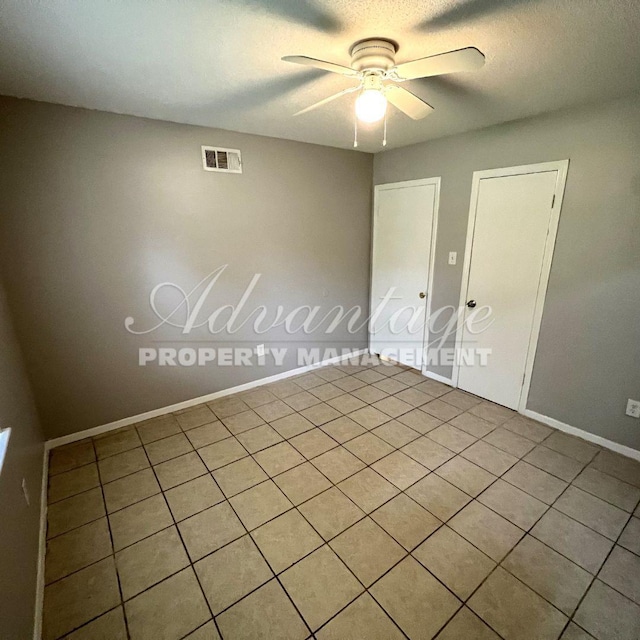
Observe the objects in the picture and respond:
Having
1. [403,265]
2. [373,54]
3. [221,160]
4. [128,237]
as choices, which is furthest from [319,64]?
[403,265]

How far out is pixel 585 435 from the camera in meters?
2.45

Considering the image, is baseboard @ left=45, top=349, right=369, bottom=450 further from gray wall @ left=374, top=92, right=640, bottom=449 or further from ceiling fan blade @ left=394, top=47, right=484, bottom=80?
ceiling fan blade @ left=394, top=47, right=484, bottom=80

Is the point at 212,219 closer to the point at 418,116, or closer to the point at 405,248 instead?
the point at 418,116

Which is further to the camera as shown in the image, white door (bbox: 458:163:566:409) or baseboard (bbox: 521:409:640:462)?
white door (bbox: 458:163:566:409)

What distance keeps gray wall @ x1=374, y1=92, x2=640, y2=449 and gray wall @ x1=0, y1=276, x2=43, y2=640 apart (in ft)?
10.6

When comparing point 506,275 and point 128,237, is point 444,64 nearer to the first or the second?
point 506,275

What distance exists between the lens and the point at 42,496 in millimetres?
1898

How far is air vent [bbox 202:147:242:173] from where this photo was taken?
8.57 feet

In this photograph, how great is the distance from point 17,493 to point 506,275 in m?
3.31

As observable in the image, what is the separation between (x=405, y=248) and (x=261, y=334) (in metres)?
1.76

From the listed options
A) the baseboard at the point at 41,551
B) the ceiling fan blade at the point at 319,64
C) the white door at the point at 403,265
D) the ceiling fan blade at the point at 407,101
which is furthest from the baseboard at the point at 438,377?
the baseboard at the point at 41,551

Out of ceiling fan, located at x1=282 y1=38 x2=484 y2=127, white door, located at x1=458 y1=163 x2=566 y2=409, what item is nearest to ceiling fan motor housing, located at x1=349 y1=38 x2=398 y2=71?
ceiling fan, located at x1=282 y1=38 x2=484 y2=127

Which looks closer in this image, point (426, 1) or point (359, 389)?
point (426, 1)

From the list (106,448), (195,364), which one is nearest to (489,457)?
(195,364)
